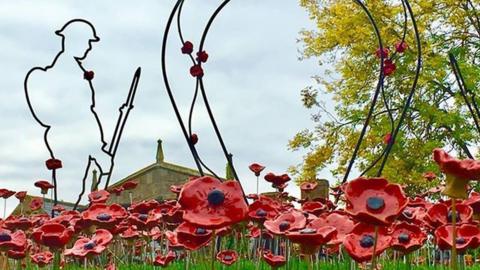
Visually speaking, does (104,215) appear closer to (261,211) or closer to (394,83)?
(261,211)

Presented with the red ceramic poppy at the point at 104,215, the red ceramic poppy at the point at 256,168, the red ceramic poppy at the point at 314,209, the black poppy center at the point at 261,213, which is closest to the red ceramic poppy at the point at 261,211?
the black poppy center at the point at 261,213

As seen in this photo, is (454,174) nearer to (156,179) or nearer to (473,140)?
(473,140)

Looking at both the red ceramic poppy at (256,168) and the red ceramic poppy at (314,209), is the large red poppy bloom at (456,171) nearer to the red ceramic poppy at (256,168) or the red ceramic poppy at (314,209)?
the red ceramic poppy at (314,209)

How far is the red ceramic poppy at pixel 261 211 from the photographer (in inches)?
91.4

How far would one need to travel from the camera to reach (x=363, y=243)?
1.44 meters

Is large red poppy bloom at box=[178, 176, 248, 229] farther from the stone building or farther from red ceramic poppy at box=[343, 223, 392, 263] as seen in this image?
the stone building

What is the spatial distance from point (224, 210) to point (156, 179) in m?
14.6

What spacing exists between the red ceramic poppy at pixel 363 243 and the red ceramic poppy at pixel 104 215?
951mm

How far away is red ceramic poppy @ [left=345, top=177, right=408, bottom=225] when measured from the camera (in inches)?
47.5

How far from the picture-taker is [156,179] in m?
15.7

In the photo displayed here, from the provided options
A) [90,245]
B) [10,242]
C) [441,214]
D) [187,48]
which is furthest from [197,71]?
[441,214]

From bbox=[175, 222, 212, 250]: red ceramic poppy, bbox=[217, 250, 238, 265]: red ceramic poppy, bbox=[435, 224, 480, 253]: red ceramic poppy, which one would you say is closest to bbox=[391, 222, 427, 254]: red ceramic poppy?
bbox=[435, 224, 480, 253]: red ceramic poppy

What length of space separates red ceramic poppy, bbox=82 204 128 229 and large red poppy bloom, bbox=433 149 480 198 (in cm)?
124

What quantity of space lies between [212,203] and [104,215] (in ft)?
3.49
